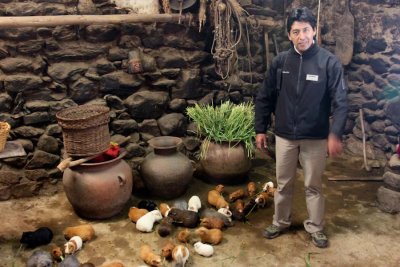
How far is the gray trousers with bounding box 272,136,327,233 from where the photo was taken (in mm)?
2943

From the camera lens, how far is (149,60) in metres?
4.11

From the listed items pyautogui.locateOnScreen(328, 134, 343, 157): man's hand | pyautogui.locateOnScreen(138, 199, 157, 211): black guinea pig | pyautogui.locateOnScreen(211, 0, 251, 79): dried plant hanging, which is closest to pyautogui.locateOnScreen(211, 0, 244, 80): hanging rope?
pyautogui.locateOnScreen(211, 0, 251, 79): dried plant hanging

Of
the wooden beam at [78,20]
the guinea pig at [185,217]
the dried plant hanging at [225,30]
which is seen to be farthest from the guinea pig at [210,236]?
the wooden beam at [78,20]

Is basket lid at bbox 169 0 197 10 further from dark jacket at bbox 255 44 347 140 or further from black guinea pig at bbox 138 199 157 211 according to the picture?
black guinea pig at bbox 138 199 157 211

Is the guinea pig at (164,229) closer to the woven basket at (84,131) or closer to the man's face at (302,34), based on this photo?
the woven basket at (84,131)

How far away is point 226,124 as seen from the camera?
4.07 meters

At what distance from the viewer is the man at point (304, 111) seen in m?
2.78

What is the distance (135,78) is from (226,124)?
102cm

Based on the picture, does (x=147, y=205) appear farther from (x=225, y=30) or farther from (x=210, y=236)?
(x=225, y=30)

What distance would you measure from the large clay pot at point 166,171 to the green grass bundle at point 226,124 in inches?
16.2

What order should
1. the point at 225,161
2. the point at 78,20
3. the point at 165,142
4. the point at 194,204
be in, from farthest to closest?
1. the point at 225,161
2. the point at 165,142
3. the point at 78,20
4. the point at 194,204

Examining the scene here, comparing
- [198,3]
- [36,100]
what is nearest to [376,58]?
[198,3]

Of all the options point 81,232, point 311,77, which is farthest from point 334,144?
point 81,232

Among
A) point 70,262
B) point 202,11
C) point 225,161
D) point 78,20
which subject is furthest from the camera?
point 202,11
